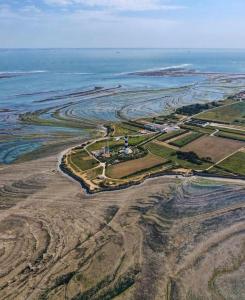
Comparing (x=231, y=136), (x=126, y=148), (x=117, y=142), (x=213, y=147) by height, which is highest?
(x=126, y=148)

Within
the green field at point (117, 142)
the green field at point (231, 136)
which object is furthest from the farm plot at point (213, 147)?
the green field at point (117, 142)

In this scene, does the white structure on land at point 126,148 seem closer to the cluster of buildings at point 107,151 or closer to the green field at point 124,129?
the cluster of buildings at point 107,151

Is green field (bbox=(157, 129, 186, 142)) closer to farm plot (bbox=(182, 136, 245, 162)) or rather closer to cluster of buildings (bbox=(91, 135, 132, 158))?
farm plot (bbox=(182, 136, 245, 162))

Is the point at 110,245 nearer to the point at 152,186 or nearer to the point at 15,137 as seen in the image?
the point at 152,186

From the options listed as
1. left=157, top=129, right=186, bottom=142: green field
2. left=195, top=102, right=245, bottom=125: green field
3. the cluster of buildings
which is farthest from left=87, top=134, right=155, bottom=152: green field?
left=195, top=102, right=245, bottom=125: green field

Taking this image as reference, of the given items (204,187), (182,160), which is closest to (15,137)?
(182,160)

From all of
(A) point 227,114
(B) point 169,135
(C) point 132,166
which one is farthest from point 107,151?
(A) point 227,114

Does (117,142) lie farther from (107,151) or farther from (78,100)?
(78,100)
